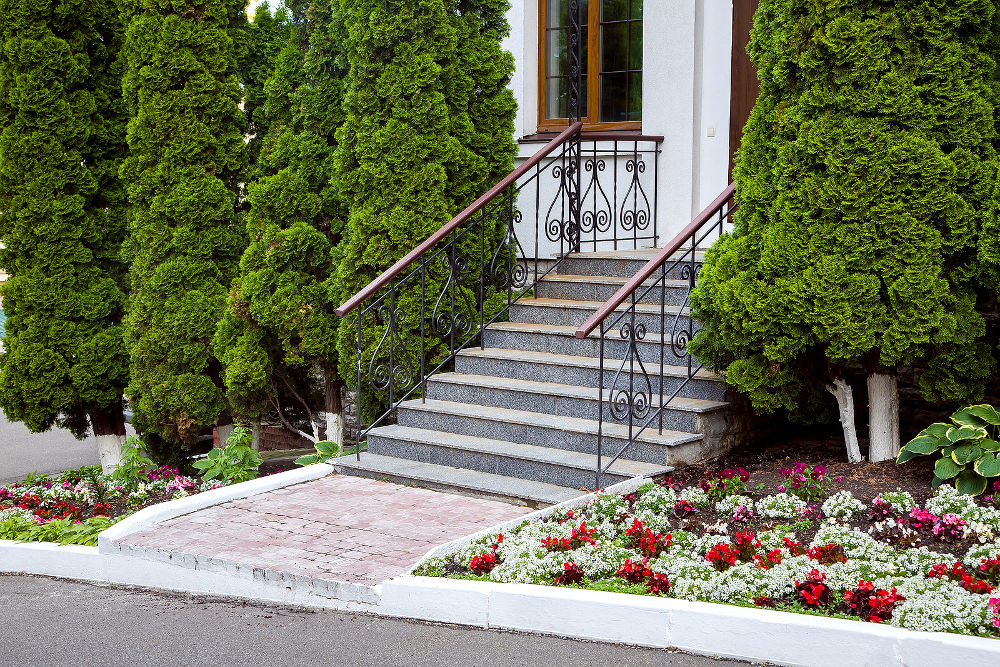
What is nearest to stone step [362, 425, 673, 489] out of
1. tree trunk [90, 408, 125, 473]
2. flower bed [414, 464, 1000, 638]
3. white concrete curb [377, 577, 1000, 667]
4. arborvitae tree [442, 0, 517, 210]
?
flower bed [414, 464, 1000, 638]

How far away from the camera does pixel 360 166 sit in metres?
8.20

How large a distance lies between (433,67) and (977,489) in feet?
15.6

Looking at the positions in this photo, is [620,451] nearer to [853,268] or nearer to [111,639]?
[853,268]

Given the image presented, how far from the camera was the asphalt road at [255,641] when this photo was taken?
4.68 meters

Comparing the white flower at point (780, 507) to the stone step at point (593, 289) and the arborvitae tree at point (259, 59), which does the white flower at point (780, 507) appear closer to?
the stone step at point (593, 289)

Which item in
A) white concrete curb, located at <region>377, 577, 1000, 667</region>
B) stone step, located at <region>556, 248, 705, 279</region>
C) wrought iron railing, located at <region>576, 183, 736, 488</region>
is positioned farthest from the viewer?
stone step, located at <region>556, 248, 705, 279</region>

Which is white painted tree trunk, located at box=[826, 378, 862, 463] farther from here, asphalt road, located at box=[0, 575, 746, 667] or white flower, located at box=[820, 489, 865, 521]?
asphalt road, located at box=[0, 575, 746, 667]

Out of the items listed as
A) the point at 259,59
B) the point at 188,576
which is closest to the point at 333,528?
the point at 188,576

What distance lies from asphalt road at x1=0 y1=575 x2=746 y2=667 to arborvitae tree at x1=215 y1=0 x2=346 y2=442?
10.5 feet

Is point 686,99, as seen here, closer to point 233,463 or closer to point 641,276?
point 641,276

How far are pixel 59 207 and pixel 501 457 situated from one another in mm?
4768

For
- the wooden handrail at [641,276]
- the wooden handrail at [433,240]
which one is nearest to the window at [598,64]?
the wooden handrail at [433,240]

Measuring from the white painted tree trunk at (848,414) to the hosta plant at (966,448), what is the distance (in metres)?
0.54

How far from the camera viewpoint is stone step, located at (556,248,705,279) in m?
8.50
